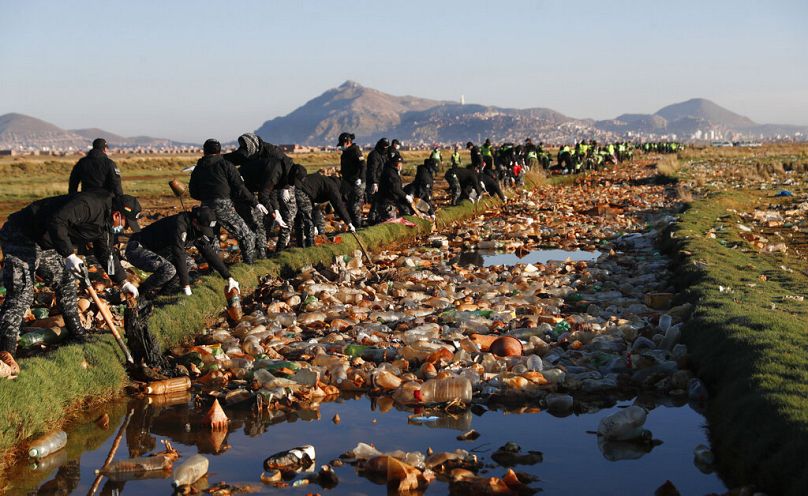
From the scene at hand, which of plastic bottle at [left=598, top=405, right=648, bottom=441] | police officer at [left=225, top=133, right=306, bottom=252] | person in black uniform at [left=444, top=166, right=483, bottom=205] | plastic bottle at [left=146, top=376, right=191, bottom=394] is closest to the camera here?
plastic bottle at [left=598, top=405, right=648, bottom=441]

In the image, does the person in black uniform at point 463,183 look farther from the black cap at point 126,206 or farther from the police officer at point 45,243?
the police officer at point 45,243

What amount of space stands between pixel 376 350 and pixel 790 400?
4184 mm

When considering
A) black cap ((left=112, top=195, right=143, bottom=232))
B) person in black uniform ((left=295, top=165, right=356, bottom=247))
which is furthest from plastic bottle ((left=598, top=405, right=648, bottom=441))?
person in black uniform ((left=295, top=165, right=356, bottom=247))

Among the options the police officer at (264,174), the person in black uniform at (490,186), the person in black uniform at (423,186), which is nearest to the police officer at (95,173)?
the police officer at (264,174)

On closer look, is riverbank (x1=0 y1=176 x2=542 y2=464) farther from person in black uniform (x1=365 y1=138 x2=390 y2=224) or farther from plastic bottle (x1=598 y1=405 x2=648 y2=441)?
person in black uniform (x1=365 y1=138 x2=390 y2=224)

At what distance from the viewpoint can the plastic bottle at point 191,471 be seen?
18.7 ft

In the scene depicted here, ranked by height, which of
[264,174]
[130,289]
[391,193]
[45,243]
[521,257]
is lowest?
[521,257]

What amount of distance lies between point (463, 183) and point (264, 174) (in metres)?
11.4

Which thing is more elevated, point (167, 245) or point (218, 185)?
point (218, 185)

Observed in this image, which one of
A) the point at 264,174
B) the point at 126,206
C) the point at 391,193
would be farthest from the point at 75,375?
the point at 391,193

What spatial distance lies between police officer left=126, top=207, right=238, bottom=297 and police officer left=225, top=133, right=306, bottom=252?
2.77 m

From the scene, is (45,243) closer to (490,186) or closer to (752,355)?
(752,355)

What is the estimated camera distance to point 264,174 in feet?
42.8

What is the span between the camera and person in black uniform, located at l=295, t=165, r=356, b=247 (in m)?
14.1
